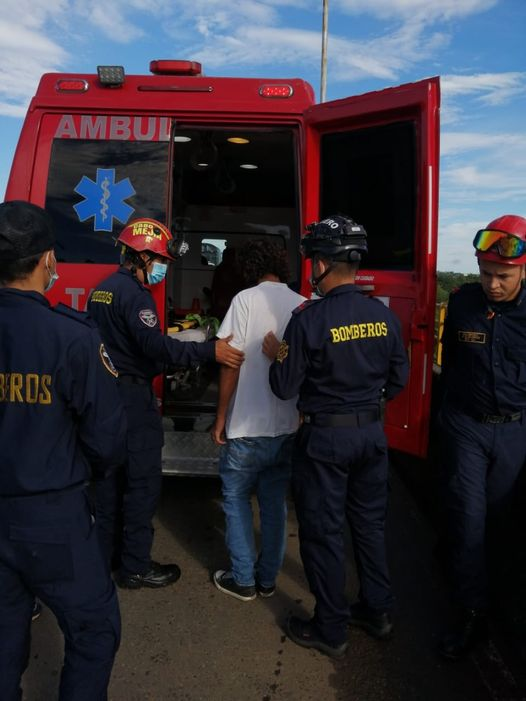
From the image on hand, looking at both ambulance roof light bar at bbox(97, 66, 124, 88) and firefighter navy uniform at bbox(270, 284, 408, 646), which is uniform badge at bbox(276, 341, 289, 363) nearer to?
firefighter navy uniform at bbox(270, 284, 408, 646)

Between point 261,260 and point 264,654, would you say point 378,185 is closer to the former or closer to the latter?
point 261,260

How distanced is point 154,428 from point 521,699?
1.99m

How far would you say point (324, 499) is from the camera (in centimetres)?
245

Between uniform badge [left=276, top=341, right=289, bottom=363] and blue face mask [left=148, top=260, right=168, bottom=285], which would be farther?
blue face mask [left=148, top=260, right=168, bottom=285]

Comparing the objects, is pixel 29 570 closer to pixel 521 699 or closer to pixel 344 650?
pixel 344 650

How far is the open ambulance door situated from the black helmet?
49 cm

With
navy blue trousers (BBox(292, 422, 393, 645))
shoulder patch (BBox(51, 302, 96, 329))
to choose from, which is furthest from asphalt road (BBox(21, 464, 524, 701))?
shoulder patch (BBox(51, 302, 96, 329))

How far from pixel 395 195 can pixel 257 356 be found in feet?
4.19

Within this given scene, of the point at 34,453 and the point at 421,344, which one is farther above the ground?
the point at 421,344

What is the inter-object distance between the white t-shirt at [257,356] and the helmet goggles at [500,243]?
2.76 feet

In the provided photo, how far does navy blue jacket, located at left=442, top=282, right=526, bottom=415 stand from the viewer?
2.50m

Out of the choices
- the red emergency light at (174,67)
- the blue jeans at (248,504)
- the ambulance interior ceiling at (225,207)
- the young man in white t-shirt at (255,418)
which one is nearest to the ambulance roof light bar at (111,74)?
the red emergency light at (174,67)

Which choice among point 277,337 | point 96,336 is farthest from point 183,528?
point 96,336

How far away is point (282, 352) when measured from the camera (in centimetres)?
240
